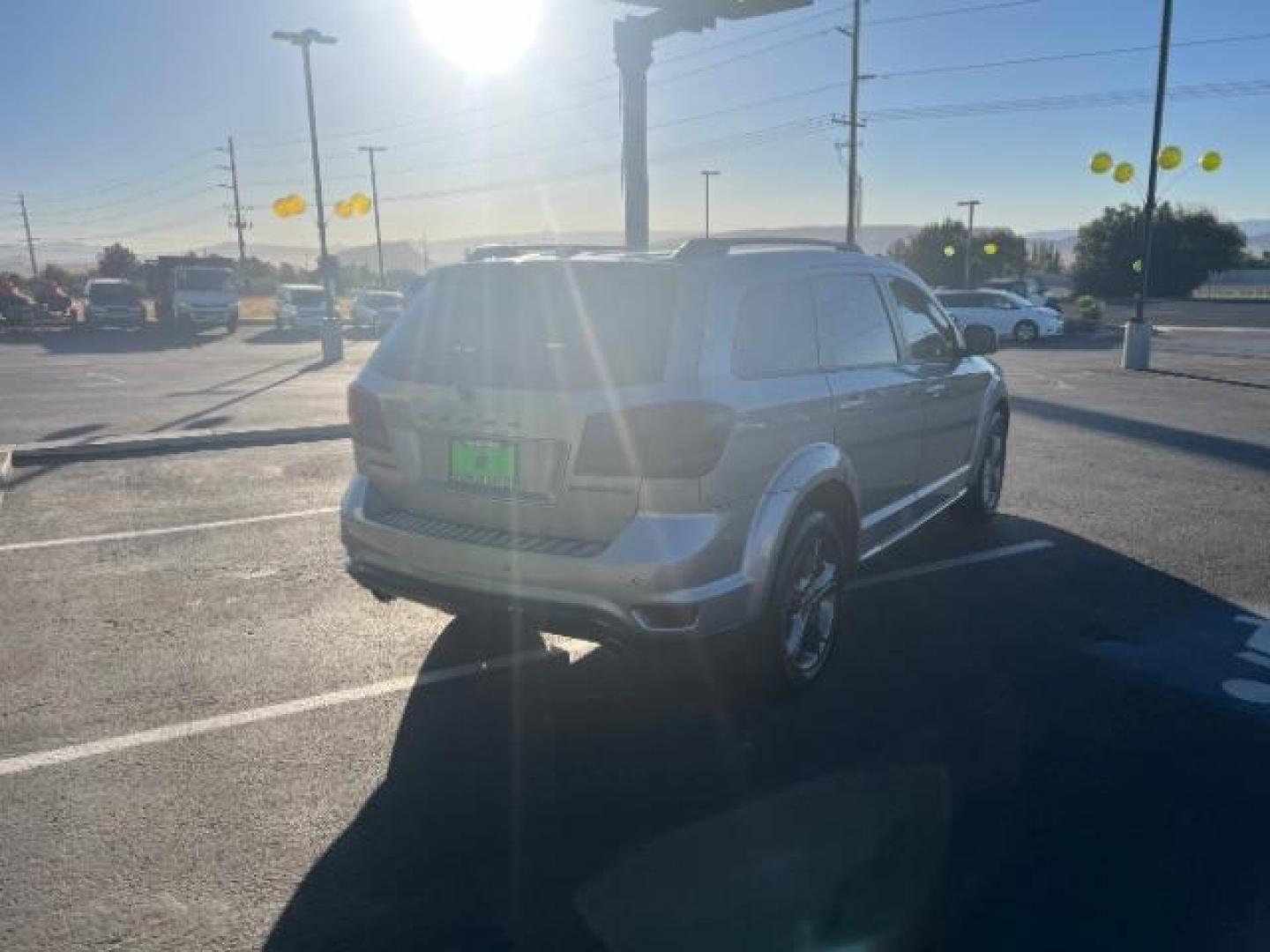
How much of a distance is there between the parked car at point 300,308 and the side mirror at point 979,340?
32485 mm

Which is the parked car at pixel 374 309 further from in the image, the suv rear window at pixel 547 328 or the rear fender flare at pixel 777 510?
the rear fender flare at pixel 777 510

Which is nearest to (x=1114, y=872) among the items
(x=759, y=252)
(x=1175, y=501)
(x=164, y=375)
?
(x=759, y=252)

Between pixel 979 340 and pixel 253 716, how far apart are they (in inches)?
191

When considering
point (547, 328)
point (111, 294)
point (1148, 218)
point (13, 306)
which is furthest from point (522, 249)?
point (13, 306)

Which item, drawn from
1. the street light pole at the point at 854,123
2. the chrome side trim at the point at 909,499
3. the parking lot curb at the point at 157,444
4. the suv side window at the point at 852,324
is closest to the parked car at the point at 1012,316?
the street light pole at the point at 854,123

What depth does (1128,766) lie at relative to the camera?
3600 millimetres

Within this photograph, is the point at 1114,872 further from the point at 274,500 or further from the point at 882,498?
the point at 274,500

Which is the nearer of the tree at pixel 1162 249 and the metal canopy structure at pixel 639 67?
the metal canopy structure at pixel 639 67

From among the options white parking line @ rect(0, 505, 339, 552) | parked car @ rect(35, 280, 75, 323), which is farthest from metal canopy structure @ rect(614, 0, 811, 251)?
parked car @ rect(35, 280, 75, 323)

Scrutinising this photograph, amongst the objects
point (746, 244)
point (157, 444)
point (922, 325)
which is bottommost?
point (157, 444)

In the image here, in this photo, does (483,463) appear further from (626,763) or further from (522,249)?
(522,249)

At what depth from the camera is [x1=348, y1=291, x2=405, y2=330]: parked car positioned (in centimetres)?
3647

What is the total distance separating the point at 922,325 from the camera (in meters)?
5.55

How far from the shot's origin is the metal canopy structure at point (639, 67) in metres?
10.1
